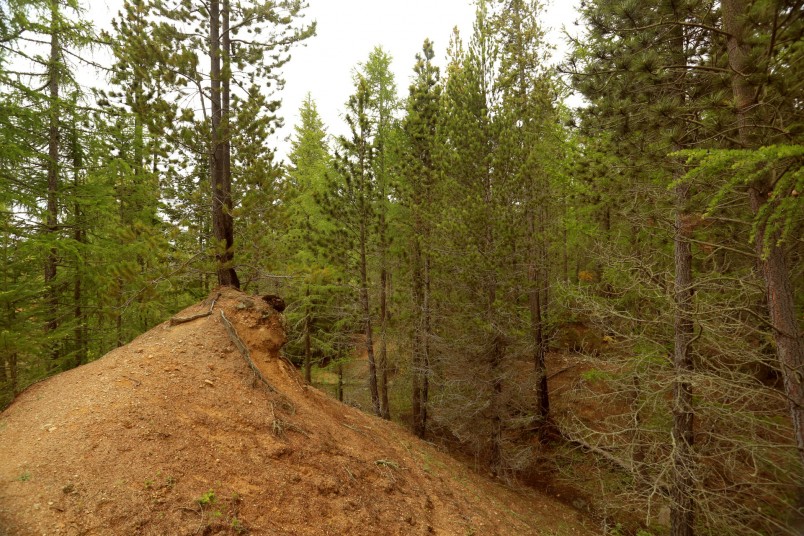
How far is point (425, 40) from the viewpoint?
11.4 m

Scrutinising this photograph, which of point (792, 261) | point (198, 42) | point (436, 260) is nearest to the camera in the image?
point (792, 261)

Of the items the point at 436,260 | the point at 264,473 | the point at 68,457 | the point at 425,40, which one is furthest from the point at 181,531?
the point at 425,40

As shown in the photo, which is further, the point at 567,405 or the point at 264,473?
the point at 567,405

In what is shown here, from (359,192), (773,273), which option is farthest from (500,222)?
(773,273)

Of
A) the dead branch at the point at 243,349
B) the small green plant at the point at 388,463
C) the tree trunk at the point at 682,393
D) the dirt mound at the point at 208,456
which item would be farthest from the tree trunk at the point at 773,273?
the dead branch at the point at 243,349

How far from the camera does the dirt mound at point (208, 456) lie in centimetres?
374

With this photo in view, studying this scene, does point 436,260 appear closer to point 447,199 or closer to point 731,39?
point 447,199

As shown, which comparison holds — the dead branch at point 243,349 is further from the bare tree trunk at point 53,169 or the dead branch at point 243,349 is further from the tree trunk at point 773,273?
the tree trunk at point 773,273

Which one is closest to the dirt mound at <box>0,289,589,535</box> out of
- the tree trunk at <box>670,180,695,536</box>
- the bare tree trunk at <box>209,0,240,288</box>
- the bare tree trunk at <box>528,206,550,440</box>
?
the bare tree trunk at <box>209,0,240,288</box>

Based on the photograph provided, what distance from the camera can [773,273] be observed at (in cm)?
459

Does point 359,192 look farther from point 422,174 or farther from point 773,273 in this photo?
point 773,273

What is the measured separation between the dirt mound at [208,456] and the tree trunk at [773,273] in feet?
16.1

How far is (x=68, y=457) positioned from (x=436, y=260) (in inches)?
322

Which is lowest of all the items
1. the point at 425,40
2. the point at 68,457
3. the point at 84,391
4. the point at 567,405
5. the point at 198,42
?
the point at 567,405
